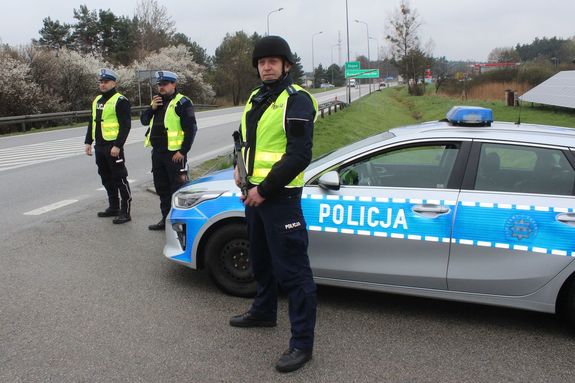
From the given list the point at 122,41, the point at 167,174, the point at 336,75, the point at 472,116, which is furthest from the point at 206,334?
the point at 336,75

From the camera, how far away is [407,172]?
430cm

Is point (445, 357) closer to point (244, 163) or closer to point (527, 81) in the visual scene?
point (244, 163)

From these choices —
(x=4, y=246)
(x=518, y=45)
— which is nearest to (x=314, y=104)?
(x=4, y=246)

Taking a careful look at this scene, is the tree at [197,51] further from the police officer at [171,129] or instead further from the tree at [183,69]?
the police officer at [171,129]

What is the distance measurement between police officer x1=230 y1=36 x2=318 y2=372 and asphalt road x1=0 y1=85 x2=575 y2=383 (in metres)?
0.39

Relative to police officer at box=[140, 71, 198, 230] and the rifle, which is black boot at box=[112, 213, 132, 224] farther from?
the rifle

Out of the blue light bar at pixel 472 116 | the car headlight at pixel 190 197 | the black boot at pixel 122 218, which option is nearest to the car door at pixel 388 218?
the blue light bar at pixel 472 116

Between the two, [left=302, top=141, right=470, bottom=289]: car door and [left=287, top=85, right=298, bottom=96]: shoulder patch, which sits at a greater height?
[left=287, top=85, right=298, bottom=96]: shoulder patch

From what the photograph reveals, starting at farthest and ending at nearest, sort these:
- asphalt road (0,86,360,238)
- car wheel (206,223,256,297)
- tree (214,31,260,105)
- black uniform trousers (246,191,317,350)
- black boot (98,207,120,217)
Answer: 1. tree (214,31,260,105)
2. asphalt road (0,86,360,238)
3. black boot (98,207,120,217)
4. car wheel (206,223,256,297)
5. black uniform trousers (246,191,317,350)

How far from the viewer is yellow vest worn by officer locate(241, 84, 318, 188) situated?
3.17 m

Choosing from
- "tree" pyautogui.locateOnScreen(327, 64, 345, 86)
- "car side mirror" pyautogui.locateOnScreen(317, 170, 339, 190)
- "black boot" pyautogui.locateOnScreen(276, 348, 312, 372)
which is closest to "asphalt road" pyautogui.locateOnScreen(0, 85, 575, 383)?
"black boot" pyautogui.locateOnScreen(276, 348, 312, 372)

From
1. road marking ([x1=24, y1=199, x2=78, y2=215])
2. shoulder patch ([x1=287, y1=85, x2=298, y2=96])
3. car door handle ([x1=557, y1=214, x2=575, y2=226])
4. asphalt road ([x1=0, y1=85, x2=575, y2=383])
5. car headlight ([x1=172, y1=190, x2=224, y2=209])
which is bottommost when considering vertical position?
asphalt road ([x1=0, y1=85, x2=575, y2=383])

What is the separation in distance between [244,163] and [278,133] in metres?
0.35

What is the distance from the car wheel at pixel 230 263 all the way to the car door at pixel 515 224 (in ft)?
5.18
